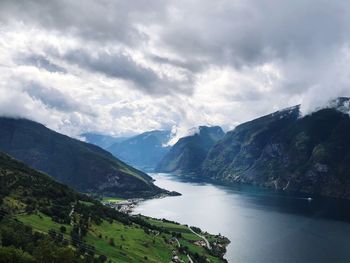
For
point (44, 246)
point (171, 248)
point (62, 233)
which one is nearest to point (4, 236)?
point (44, 246)

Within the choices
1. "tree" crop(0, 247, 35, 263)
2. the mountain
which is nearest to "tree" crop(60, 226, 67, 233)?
the mountain

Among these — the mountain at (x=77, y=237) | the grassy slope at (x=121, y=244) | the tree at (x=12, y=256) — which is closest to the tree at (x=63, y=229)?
the mountain at (x=77, y=237)

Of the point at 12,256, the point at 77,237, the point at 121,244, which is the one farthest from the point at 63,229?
the point at 12,256

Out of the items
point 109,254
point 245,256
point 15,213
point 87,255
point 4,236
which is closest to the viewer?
point 4,236

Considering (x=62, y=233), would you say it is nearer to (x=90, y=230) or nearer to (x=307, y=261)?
(x=90, y=230)

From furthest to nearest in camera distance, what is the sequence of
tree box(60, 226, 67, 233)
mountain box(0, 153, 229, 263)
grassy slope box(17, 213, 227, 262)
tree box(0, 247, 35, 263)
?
tree box(60, 226, 67, 233)
grassy slope box(17, 213, 227, 262)
mountain box(0, 153, 229, 263)
tree box(0, 247, 35, 263)

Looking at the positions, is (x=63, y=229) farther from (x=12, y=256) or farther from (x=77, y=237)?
(x=12, y=256)

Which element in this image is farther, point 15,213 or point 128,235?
point 128,235

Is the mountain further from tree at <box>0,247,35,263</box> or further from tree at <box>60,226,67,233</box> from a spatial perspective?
tree at <box>0,247,35,263</box>

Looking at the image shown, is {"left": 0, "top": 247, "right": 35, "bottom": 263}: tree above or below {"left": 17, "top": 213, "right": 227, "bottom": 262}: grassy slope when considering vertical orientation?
above

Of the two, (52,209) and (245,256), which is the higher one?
(52,209)

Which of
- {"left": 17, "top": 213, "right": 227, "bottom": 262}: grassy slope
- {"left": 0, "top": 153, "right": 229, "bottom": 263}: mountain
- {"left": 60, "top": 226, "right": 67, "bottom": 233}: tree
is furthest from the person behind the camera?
{"left": 60, "top": 226, "right": 67, "bottom": 233}: tree
